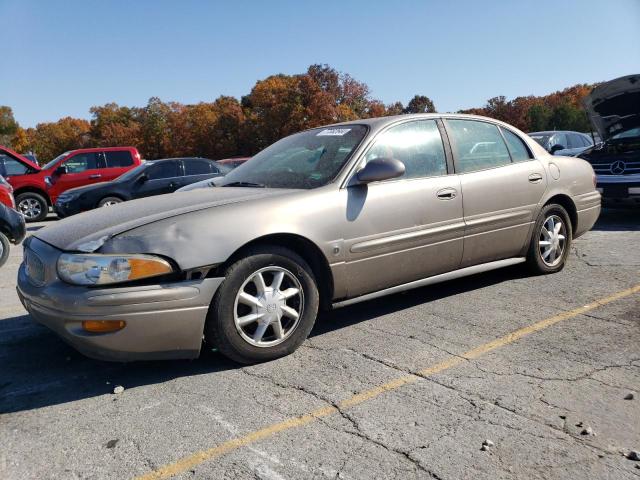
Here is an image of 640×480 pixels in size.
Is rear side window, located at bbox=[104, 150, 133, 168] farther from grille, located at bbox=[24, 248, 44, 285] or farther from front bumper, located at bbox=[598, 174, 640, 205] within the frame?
grille, located at bbox=[24, 248, 44, 285]

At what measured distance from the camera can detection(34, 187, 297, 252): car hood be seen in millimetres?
3146

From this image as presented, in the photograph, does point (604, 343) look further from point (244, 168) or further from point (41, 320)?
point (41, 320)

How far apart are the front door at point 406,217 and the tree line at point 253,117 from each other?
41507mm

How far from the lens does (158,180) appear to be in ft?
40.0

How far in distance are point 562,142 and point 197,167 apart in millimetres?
8492

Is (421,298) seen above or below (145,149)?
below

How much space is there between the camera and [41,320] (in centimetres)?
320

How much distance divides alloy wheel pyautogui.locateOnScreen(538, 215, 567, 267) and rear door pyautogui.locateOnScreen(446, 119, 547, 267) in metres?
0.30

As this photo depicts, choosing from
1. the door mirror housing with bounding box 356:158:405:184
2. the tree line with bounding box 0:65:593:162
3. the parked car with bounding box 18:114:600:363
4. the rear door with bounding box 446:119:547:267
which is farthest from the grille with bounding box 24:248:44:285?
the tree line with bounding box 0:65:593:162

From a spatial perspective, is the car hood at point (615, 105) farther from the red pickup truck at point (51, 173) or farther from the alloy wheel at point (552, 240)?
the red pickup truck at point (51, 173)

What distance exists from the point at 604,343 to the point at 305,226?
78.7 inches

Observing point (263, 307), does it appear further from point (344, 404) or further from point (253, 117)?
point (253, 117)

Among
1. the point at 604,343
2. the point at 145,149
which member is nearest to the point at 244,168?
the point at 604,343

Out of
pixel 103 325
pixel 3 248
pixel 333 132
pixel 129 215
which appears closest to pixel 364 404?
pixel 103 325
